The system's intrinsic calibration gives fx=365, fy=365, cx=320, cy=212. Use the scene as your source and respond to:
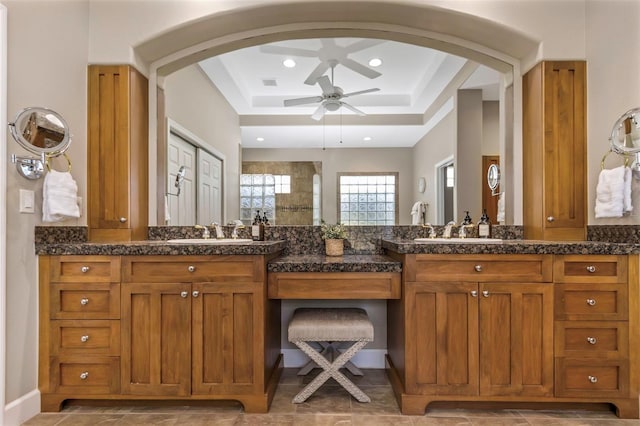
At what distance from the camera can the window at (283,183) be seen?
2646mm

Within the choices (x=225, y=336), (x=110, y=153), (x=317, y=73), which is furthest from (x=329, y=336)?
(x=317, y=73)

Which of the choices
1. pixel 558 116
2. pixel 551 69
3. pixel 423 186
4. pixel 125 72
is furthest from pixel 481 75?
pixel 125 72

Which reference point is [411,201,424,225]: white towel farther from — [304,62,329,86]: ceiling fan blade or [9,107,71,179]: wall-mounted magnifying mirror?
[9,107,71,179]: wall-mounted magnifying mirror

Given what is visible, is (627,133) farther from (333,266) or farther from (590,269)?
(333,266)

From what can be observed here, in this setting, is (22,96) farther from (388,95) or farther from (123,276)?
(388,95)

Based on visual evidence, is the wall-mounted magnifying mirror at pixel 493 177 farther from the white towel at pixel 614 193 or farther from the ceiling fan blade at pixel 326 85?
the ceiling fan blade at pixel 326 85

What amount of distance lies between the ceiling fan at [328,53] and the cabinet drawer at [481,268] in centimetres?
159

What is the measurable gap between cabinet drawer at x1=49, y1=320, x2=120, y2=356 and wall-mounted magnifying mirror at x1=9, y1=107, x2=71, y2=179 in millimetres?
802

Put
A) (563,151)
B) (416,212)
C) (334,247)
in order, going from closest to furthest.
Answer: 1. (563,151)
2. (334,247)
3. (416,212)

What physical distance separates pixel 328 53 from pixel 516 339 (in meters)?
2.21

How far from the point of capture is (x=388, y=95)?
277 cm

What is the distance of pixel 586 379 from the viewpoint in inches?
72.7

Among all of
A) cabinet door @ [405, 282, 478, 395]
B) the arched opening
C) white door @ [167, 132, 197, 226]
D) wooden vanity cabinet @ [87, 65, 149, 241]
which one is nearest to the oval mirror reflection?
wooden vanity cabinet @ [87, 65, 149, 241]

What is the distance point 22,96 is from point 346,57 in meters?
2.01
